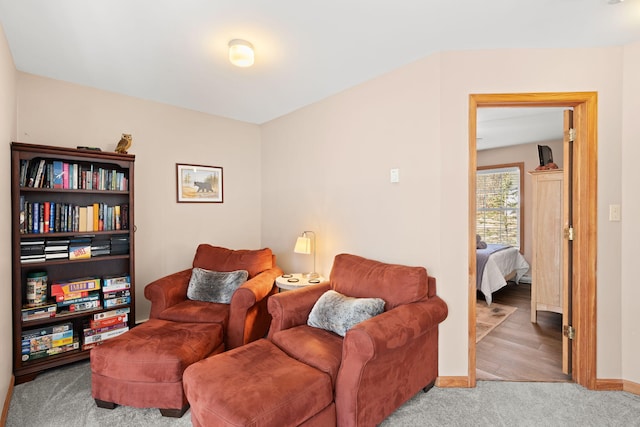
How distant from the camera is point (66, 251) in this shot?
249cm

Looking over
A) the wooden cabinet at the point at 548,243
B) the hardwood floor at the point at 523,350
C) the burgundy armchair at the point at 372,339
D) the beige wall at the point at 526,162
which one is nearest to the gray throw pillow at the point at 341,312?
the burgundy armchair at the point at 372,339

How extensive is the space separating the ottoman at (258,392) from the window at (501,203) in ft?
17.1

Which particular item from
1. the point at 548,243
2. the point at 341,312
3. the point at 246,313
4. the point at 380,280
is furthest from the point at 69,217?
the point at 548,243

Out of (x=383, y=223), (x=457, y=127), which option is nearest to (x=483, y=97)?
(x=457, y=127)

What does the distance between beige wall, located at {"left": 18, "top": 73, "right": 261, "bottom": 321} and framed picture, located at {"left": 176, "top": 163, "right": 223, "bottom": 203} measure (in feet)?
0.19

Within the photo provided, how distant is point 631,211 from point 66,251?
4.18m

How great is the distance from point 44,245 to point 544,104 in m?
3.86

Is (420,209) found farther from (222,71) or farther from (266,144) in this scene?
(266,144)

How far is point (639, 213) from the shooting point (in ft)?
7.02

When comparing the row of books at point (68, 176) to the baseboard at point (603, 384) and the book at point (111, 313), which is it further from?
the baseboard at point (603, 384)

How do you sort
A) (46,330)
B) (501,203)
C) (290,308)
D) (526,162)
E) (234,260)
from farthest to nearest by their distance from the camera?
(501,203), (526,162), (234,260), (46,330), (290,308)

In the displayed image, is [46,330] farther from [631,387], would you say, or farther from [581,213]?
[631,387]

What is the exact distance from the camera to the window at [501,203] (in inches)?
218

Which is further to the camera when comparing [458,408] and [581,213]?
[581,213]
